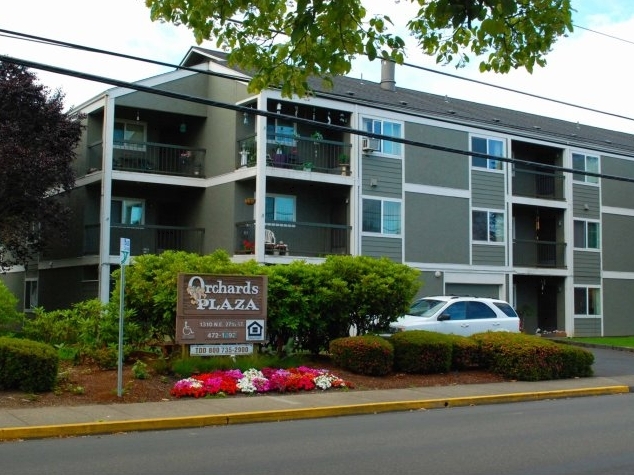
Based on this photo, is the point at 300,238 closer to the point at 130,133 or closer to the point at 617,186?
the point at 130,133

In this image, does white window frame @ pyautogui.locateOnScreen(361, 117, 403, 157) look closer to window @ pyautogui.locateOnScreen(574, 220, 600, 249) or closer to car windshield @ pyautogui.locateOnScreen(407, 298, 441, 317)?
car windshield @ pyautogui.locateOnScreen(407, 298, 441, 317)

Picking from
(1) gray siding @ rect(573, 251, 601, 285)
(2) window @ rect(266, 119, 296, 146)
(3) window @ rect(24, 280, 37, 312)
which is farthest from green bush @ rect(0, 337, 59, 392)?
(1) gray siding @ rect(573, 251, 601, 285)

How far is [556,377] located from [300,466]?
36.9ft

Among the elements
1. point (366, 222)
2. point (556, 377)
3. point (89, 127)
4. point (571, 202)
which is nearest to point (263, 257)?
point (366, 222)

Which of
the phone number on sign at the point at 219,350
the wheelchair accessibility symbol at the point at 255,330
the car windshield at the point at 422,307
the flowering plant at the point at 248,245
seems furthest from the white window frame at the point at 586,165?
the phone number on sign at the point at 219,350

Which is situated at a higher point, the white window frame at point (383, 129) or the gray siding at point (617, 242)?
the white window frame at point (383, 129)

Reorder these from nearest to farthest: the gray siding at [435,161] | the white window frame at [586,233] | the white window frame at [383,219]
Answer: the white window frame at [383,219] → the gray siding at [435,161] → the white window frame at [586,233]

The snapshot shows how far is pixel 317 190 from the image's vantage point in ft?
93.2

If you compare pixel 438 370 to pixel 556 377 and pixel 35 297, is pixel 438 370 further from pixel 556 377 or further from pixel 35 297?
pixel 35 297

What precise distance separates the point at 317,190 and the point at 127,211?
6.84 metres

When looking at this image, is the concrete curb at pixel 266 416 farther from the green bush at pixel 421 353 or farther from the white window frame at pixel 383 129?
the white window frame at pixel 383 129

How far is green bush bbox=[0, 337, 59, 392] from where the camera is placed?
13.2 metres

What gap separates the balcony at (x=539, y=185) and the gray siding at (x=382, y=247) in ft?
25.3

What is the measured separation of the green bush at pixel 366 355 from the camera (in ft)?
54.3
